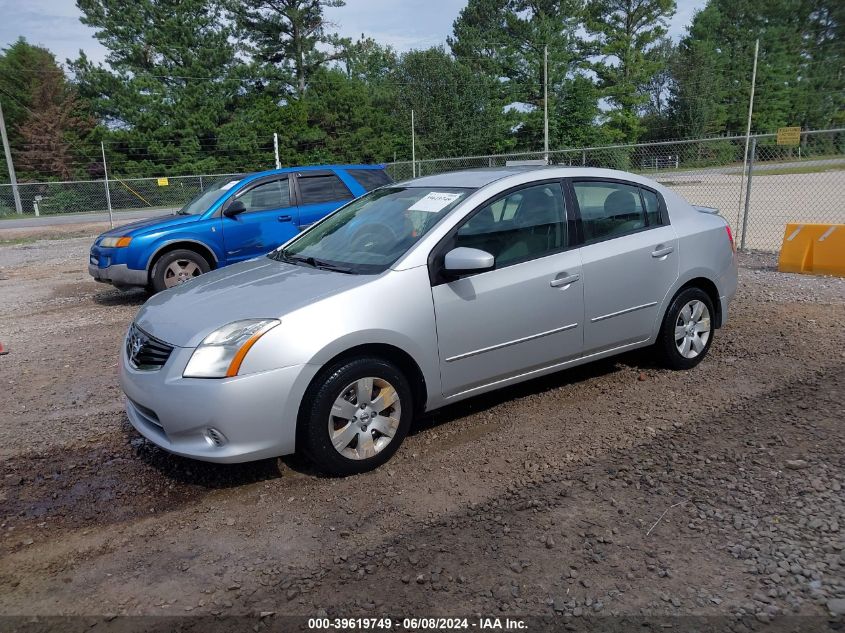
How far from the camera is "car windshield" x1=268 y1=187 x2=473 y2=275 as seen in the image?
414 cm

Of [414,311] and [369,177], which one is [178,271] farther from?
[414,311]

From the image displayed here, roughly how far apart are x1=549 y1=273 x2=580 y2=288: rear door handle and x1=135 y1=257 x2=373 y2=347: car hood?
4.25 feet

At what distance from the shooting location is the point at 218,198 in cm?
898

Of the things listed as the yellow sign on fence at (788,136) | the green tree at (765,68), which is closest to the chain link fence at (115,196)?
the yellow sign on fence at (788,136)

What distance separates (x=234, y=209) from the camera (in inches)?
344

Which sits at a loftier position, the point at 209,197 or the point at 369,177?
the point at 369,177

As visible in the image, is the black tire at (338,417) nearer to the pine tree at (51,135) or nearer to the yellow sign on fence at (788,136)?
the yellow sign on fence at (788,136)

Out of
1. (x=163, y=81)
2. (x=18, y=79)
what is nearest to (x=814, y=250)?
(x=163, y=81)

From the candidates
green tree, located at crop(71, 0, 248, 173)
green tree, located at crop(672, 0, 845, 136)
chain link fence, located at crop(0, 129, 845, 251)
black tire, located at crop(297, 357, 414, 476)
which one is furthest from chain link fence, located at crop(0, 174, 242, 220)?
green tree, located at crop(672, 0, 845, 136)

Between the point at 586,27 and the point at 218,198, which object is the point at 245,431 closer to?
the point at 218,198

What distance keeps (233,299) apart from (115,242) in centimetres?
567

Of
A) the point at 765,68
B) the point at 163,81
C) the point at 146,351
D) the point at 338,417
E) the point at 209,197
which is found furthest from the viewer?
the point at 765,68

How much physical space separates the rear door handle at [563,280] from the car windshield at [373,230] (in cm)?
82

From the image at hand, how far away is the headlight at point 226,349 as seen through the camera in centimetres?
337
